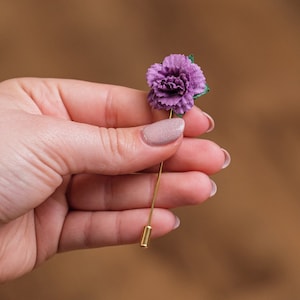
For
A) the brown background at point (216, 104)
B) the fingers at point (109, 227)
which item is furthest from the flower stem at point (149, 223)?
the brown background at point (216, 104)

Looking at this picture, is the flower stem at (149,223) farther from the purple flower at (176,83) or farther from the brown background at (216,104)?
the brown background at (216,104)

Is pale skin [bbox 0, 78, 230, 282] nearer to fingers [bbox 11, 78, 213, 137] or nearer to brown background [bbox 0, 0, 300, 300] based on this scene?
fingers [bbox 11, 78, 213, 137]

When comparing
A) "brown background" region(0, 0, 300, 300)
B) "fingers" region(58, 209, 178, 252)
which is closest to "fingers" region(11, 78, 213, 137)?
"fingers" region(58, 209, 178, 252)

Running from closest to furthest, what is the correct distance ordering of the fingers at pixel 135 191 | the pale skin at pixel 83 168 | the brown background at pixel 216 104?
the pale skin at pixel 83 168
the fingers at pixel 135 191
the brown background at pixel 216 104

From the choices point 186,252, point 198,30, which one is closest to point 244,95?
point 198,30

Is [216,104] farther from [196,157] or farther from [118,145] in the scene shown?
[118,145]

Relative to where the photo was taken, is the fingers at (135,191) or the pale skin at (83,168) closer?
the pale skin at (83,168)
